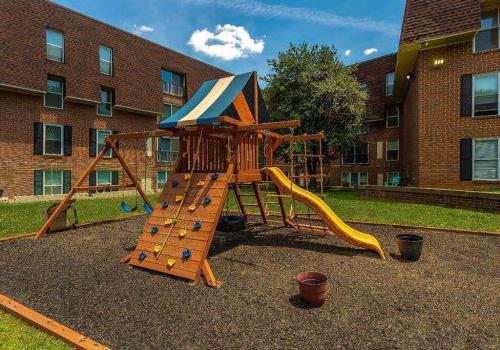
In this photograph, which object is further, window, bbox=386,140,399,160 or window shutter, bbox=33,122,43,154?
window, bbox=386,140,399,160

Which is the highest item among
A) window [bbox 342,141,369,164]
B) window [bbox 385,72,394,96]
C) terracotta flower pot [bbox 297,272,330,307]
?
window [bbox 385,72,394,96]

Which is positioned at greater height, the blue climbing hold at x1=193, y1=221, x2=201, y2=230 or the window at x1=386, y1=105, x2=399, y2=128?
the window at x1=386, y1=105, x2=399, y2=128

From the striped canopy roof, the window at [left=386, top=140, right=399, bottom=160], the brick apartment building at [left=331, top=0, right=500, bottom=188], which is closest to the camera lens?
the striped canopy roof

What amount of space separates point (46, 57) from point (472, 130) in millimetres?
25109

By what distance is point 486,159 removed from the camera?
15.2 m

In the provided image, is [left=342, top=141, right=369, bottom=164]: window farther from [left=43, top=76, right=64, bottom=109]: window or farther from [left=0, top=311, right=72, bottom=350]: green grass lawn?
[left=0, top=311, right=72, bottom=350]: green grass lawn

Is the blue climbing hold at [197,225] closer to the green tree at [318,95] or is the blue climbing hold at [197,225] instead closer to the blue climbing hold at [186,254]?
the blue climbing hold at [186,254]

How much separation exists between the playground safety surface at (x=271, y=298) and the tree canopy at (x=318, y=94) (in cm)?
1647

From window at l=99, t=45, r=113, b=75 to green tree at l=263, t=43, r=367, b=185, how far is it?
12532 millimetres

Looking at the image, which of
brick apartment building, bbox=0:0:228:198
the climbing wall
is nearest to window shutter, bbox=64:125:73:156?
brick apartment building, bbox=0:0:228:198

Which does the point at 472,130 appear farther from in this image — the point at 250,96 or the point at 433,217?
the point at 250,96

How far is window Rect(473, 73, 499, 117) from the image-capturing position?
49.6 ft

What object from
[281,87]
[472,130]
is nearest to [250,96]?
A: [472,130]

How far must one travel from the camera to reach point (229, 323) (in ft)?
13.7
